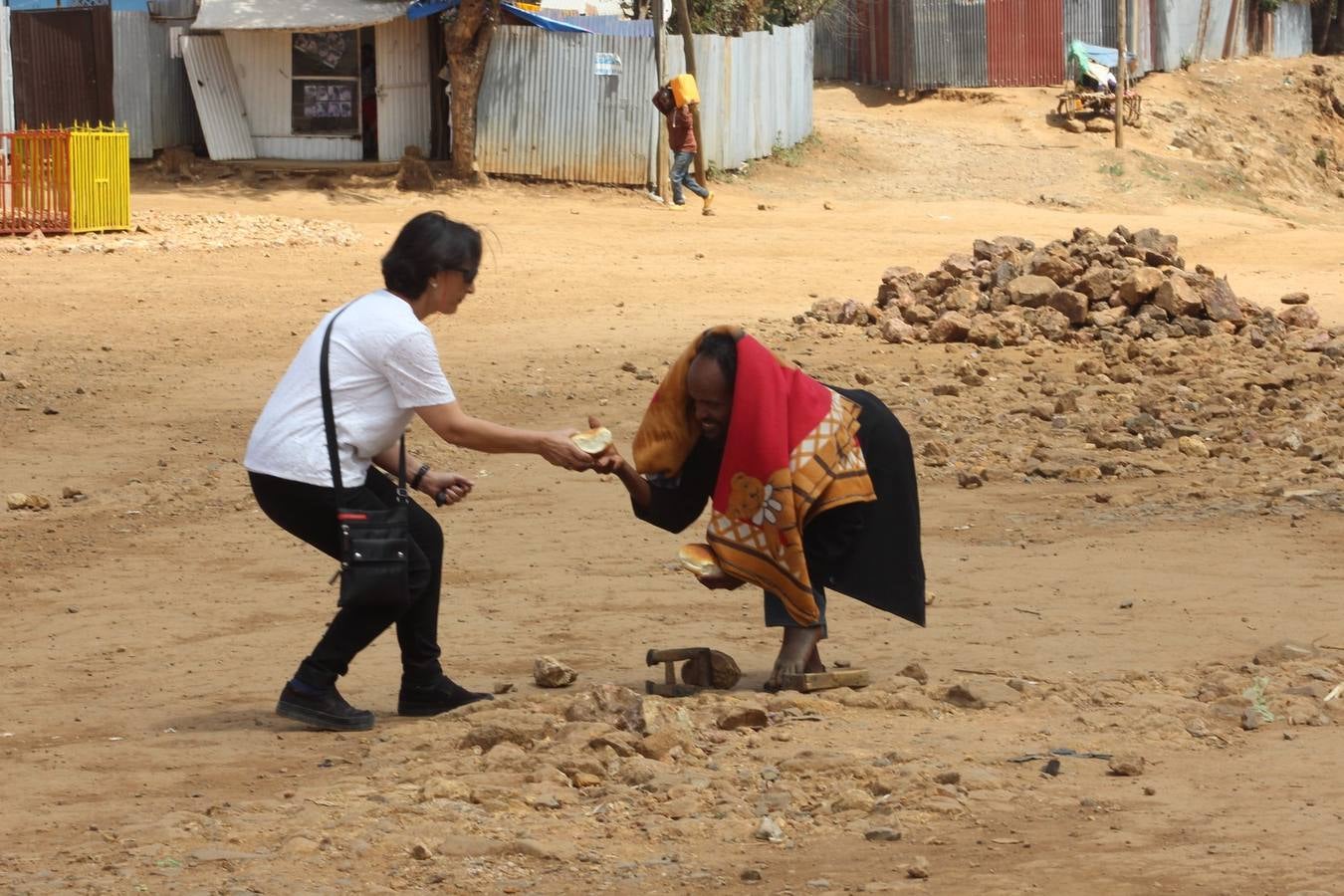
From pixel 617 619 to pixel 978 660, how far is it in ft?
4.66

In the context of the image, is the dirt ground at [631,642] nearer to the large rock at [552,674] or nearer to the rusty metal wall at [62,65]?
the large rock at [552,674]

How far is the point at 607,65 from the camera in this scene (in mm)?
22734

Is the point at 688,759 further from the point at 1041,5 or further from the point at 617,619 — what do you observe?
the point at 1041,5

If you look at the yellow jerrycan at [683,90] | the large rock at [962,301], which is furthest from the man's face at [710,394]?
A: the yellow jerrycan at [683,90]

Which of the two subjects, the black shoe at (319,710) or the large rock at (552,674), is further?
the large rock at (552,674)

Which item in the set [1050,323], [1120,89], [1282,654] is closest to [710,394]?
[1282,654]

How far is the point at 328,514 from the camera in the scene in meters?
4.83

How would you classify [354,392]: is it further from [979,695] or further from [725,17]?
[725,17]

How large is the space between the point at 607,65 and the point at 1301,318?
1177 cm

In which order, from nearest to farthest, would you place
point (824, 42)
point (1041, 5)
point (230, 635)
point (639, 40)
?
1. point (230, 635)
2. point (639, 40)
3. point (1041, 5)
4. point (824, 42)

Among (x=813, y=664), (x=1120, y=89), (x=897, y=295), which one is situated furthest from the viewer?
(x=1120, y=89)

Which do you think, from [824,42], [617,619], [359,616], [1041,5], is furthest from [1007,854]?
[824,42]

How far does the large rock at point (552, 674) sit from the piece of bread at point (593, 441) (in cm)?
90

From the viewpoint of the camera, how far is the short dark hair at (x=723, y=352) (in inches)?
193
